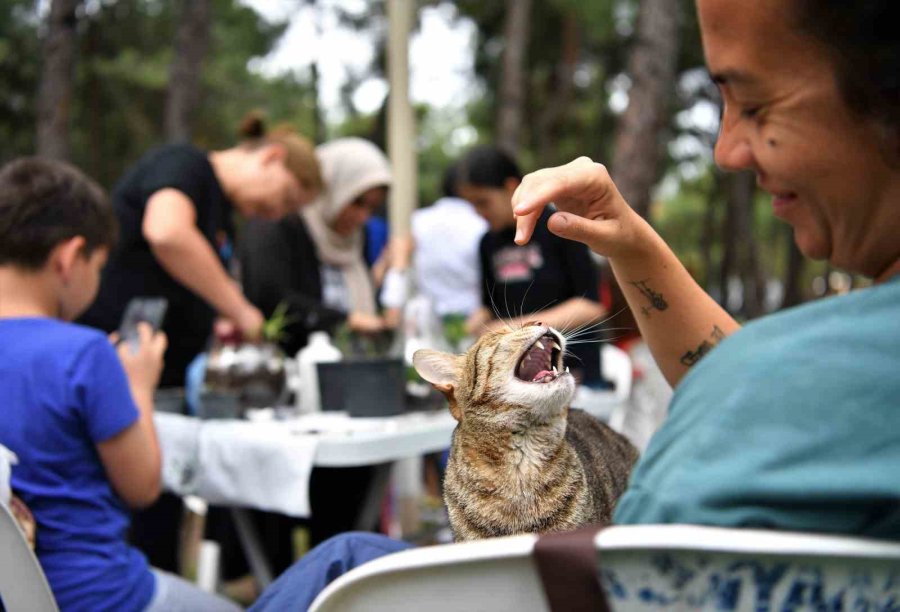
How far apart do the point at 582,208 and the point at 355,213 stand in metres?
3.17

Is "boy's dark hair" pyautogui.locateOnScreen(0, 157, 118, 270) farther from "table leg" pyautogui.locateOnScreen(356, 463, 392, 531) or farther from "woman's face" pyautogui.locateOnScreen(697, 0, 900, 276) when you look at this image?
"woman's face" pyautogui.locateOnScreen(697, 0, 900, 276)

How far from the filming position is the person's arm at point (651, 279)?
4.42ft

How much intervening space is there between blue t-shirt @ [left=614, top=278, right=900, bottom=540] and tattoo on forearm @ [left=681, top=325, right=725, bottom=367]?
2.21ft

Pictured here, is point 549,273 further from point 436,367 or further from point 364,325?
point 436,367

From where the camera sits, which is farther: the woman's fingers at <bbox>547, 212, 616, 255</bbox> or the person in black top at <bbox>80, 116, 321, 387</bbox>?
the person in black top at <bbox>80, 116, 321, 387</bbox>

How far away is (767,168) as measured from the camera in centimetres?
96

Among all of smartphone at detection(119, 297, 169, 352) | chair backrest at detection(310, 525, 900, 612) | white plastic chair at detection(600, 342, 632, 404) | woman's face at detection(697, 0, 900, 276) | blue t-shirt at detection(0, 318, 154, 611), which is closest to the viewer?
chair backrest at detection(310, 525, 900, 612)

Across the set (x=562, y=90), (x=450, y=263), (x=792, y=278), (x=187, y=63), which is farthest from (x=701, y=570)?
(x=562, y=90)

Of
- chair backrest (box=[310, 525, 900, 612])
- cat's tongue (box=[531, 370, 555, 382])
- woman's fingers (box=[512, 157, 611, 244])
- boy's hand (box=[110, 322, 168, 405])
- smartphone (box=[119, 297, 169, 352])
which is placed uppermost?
woman's fingers (box=[512, 157, 611, 244])

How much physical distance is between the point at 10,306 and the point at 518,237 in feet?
4.64

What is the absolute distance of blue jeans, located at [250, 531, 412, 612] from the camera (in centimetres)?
122

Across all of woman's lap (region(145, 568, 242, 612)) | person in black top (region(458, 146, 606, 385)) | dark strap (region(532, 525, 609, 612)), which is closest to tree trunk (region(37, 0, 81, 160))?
person in black top (region(458, 146, 606, 385))

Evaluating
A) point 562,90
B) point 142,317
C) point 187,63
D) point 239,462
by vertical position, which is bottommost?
point 239,462

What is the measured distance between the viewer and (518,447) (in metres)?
1.58
